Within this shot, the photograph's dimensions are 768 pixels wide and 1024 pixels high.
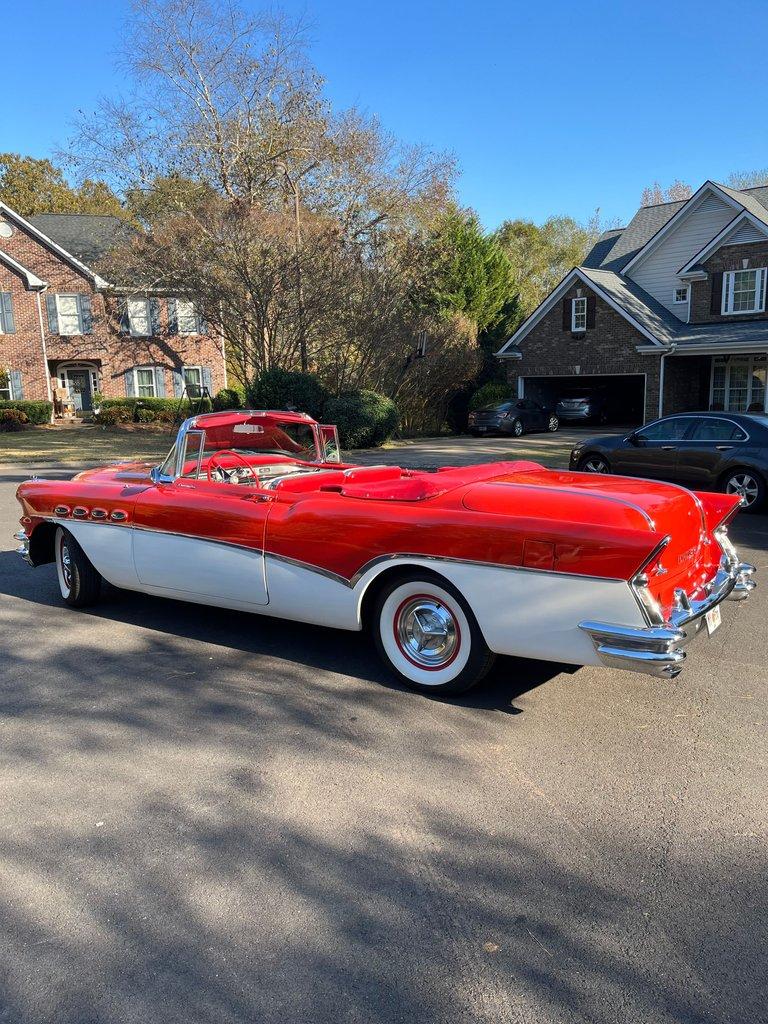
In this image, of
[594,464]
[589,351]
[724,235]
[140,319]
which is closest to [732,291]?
[724,235]

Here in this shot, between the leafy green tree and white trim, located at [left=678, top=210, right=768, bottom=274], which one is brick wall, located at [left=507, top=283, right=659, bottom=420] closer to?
white trim, located at [left=678, top=210, right=768, bottom=274]

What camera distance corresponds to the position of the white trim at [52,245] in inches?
1302

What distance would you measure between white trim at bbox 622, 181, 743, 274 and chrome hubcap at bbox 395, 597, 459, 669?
84.3 feet

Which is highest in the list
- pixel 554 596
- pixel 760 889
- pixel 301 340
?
pixel 301 340

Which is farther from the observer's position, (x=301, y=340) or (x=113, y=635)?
(x=301, y=340)

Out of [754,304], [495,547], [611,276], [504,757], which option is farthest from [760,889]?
[611,276]

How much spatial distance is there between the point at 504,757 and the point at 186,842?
1.48m

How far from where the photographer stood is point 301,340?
23359 mm

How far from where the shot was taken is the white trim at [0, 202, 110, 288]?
33.1 meters

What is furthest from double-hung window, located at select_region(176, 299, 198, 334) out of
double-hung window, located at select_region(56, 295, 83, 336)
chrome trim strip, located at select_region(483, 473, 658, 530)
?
chrome trim strip, located at select_region(483, 473, 658, 530)

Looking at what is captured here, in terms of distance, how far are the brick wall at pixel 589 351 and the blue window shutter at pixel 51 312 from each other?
1949 cm

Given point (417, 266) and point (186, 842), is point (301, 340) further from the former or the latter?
point (186, 842)

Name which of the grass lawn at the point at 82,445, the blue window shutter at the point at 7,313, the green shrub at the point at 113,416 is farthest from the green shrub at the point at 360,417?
the blue window shutter at the point at 7,313

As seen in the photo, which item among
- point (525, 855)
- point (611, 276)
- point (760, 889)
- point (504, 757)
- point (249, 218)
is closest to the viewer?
point (760, 889)
